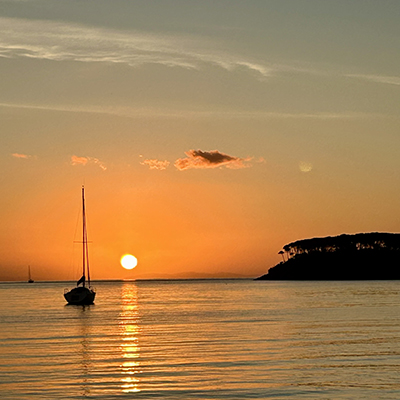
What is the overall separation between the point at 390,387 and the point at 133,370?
11986 millimetres

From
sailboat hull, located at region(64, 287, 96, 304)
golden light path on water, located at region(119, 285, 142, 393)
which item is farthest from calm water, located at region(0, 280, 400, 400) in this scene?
sailboat hull, located at region(64, 287, 96, 304)

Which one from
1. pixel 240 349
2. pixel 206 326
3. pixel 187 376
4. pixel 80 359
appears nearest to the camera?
pixel 187 376

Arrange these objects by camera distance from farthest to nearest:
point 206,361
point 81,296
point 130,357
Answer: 1. point 81,296
2. point 130,357
3. point 206,361

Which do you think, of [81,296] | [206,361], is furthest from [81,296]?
[206,361]

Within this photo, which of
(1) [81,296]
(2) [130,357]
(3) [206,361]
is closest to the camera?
(3) [206,361]

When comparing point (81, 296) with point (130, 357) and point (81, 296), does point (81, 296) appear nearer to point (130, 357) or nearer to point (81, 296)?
point (81, 296)

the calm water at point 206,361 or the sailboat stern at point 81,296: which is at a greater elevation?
the sailboat stern at point 81,296

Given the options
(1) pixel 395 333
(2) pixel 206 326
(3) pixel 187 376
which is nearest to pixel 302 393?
(3) pixel 187 376

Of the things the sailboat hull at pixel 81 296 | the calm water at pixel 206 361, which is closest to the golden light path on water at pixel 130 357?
the calm water at pixel 206 361

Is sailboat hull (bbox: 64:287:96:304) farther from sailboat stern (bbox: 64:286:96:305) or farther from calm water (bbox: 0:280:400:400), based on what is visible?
calm water (bbox: 0:280:400:400)

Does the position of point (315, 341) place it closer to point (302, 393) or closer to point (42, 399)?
point (302, 393)

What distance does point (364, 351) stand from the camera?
39406 millimetres

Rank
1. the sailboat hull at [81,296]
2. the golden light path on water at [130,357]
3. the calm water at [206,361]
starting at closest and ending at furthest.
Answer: the calm water at [206,361] → the golden light path on water at [130,357] → the sailboat hull at [81,296]

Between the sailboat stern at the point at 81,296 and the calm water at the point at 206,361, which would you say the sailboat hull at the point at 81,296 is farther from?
the calm water at the point at 206,361
